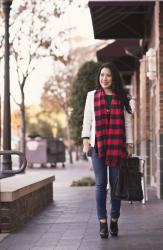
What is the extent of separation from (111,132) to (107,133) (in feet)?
0.16

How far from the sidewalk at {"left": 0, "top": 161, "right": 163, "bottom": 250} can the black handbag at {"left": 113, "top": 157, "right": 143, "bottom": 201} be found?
1.53ft

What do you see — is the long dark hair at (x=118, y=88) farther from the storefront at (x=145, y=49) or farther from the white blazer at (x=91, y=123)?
the storefront at (x=145, y=49)

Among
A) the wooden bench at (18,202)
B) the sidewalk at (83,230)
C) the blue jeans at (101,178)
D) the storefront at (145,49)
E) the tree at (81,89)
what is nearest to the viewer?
the sidewalk at (83,230)

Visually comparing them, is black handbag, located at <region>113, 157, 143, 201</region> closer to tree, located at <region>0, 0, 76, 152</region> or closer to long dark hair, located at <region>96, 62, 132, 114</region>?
long dark hair, located at <region>96, 62, 132, 114</region>

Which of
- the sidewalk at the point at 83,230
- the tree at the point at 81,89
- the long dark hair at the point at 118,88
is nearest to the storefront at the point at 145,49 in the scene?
the tree at the point at 81,89

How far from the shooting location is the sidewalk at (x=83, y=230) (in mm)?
6715

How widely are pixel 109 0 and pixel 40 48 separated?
42.9 feet

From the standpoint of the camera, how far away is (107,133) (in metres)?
7.09

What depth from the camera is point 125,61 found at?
70.6 feet

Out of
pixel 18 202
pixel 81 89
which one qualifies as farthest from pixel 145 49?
pixel 18 202

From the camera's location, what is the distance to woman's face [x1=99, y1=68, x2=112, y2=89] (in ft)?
23.8

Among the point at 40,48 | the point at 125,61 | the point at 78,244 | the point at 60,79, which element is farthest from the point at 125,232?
the point at 60,79

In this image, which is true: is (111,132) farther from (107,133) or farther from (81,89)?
(81,89)

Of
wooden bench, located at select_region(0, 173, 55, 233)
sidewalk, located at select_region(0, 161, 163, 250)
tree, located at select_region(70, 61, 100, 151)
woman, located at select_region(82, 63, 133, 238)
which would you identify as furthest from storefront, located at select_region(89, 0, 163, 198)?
woman, located at select_region(82, 63, 133, 238)
